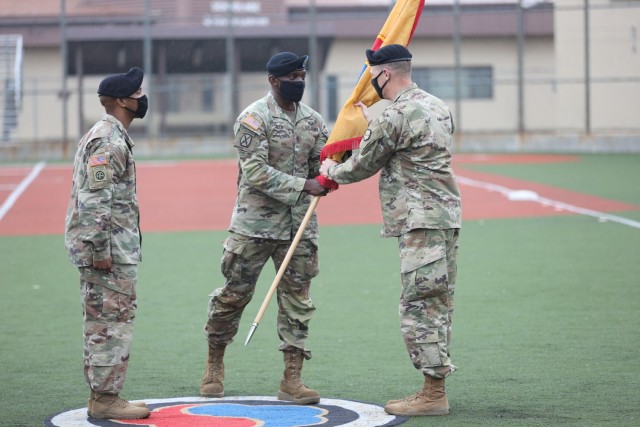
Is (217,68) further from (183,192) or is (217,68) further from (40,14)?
(183,192)

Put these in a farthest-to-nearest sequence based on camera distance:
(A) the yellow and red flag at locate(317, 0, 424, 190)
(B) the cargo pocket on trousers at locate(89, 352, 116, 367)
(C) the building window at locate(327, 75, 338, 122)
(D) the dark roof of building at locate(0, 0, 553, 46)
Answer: (C) the building window at locate(327, 75, 338, 122) → (D) the dark roof of building at locate(0, 0, 553, 46) → (A) the yellow and red flag at locate(317, 0, 424, 190) → (B) the cargo pocket on trousers at locate(89, 352, 116, 367)

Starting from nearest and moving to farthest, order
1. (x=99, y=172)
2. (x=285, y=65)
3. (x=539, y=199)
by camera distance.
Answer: (x=99, y=172), (x=285, y=65), (x=539, y=199)

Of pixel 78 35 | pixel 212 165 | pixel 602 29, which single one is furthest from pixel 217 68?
pixel 602 29

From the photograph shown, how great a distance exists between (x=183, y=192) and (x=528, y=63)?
76.1 feet

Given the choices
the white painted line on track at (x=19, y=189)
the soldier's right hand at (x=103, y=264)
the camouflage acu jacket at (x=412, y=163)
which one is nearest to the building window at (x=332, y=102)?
the white painted line on track at (x=19, y=189)

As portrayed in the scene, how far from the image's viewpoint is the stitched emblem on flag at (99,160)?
21.0ft

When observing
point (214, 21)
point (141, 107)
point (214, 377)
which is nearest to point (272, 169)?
point (141, 107)

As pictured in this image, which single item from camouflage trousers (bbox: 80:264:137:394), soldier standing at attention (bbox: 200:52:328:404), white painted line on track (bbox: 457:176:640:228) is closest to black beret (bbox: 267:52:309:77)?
soldier standing at attention (bbox: 200:52:328:404)

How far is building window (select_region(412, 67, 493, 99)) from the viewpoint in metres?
40.9

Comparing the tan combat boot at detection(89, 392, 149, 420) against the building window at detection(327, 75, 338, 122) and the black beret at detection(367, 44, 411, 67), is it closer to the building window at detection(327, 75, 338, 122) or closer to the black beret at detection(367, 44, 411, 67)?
the black beret at detection(367, 44, 411, 67)

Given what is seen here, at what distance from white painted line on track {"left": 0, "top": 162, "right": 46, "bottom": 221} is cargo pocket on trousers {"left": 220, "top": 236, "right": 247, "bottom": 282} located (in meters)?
12.8

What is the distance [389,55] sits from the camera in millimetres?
6676

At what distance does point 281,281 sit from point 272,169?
0.72 meters

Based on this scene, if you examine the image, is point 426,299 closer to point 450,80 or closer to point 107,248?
point 107,248
